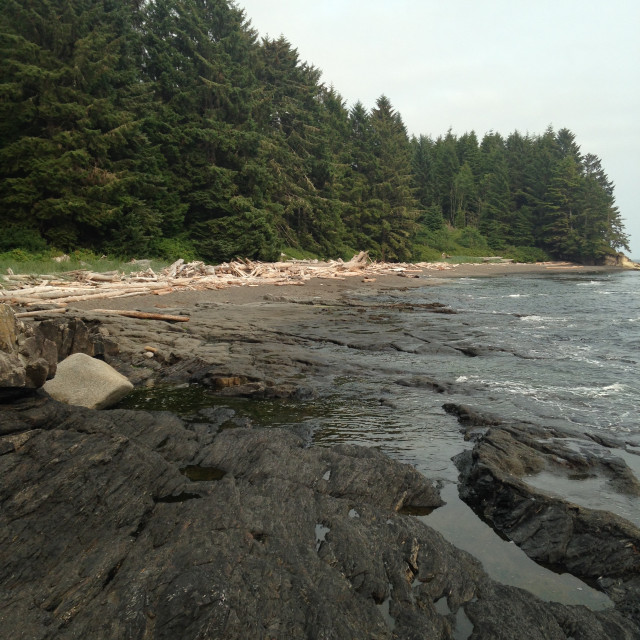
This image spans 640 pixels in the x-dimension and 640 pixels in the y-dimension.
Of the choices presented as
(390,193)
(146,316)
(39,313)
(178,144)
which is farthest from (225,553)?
(390,193)

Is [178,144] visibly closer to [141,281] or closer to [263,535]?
[141,281]

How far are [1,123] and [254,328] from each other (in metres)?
17.9

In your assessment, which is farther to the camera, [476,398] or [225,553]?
[476,398]

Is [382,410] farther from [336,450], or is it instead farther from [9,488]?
[9,488]

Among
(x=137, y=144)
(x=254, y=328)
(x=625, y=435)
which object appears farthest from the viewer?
(x=137, y=144)

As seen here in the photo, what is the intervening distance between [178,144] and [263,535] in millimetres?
28892

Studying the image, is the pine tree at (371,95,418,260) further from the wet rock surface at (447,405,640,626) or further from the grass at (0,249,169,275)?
the wet rock surface at (447,405,640,626)

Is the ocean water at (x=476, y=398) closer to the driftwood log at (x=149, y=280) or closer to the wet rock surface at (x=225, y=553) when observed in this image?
the wet rock surface at (x=225, y=553)

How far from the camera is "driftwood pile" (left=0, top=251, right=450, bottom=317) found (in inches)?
480

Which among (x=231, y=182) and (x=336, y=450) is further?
(x=231, y=182)

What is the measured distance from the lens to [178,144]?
27.5 meters

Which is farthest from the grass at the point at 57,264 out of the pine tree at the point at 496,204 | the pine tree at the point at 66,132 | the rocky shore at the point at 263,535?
the pine tree at the point at 496,204

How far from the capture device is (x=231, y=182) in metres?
27.6

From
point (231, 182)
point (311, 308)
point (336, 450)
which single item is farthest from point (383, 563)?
point (231, 182)
